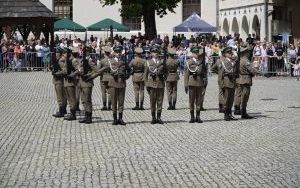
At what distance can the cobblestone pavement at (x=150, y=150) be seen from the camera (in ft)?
35.2

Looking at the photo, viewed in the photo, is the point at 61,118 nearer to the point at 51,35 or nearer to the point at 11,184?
the point at 11,184

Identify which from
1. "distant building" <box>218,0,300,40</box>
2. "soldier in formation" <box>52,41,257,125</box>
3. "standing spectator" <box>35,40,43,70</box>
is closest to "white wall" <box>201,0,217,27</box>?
"distant building" <box>218,0,300,40</box>

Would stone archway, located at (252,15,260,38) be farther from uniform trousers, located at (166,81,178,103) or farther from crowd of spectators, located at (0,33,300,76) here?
uniform trousers, located at (166,81,178,103)

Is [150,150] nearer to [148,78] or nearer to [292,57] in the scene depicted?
[148,78]

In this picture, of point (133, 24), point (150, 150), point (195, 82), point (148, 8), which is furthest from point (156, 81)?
point (133, 24)

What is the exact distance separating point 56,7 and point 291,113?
42.6 m

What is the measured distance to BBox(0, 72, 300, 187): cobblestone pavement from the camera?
10.7 meters

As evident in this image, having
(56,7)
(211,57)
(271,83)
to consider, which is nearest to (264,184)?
(271,83)

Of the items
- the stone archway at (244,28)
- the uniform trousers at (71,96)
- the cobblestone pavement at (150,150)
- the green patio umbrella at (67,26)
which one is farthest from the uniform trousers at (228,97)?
the stone archway at (244,28)

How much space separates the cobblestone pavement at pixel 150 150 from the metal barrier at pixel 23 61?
51.8 feet

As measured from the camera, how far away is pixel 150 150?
13.3 meters

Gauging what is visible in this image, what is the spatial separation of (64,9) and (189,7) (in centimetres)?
1004

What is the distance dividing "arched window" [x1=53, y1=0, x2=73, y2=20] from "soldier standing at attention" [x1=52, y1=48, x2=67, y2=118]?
41.8 m

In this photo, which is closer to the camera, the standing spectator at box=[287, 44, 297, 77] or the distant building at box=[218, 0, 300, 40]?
the standing spectator at box=[287, 44, 297, 77]
